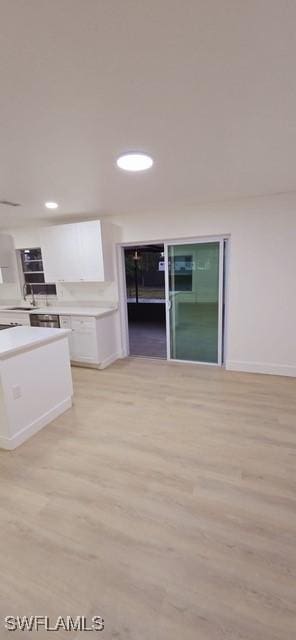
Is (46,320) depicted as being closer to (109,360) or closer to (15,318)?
(15,318)

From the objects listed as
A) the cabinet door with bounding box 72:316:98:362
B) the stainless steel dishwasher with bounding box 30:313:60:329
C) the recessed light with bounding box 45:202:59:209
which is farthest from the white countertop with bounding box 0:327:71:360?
the recessed light with bounding box 45:202:59:209

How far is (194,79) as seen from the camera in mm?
1306

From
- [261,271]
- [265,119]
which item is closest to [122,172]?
[265,119]

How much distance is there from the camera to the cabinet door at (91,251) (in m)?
4.07

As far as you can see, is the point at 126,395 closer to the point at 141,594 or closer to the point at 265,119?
the point at 141,594

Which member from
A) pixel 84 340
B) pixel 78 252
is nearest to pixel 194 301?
pixel 84 340

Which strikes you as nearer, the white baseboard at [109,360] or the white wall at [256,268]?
the white wall at [256,268]

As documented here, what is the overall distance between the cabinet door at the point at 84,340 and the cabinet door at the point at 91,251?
2.28ft

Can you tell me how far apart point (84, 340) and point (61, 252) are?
148 cm

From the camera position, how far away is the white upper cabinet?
162 inches

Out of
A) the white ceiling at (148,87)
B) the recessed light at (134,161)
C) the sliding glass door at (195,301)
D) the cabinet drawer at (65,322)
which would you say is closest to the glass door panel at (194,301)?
the sliding glass door at (195,301)

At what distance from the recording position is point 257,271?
3656 millimetres

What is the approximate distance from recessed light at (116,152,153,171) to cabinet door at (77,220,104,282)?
1.75 meters

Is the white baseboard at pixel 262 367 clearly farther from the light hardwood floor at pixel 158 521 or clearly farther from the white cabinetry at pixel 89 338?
the white cabinetry at pixel 89 338
